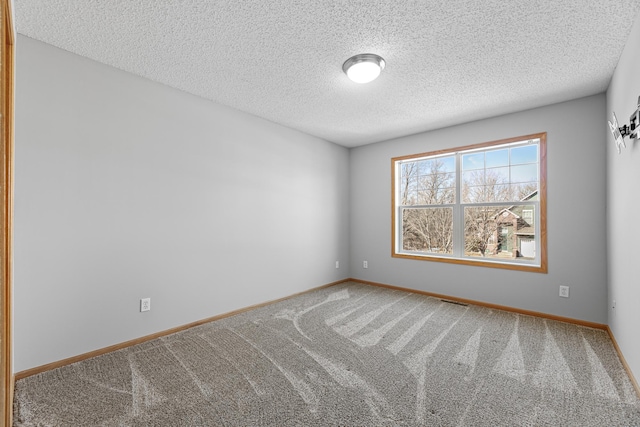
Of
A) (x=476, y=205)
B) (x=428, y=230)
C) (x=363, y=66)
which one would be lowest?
(x=428, y=230)

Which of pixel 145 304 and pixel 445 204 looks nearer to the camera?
pixel 145 304

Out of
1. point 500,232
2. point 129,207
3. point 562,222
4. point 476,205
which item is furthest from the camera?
point 476,205

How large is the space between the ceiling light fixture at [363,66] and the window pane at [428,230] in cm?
248

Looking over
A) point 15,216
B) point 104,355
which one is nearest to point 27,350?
point 104,355

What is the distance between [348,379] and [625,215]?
2.39 metres

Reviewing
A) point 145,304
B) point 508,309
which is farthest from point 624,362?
point 145,304

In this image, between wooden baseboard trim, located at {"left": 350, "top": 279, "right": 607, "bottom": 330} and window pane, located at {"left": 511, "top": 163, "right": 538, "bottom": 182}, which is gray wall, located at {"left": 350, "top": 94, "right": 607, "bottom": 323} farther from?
window pane, located at {"left": 511, "top": 163, "right": 538, "bottom": 182}

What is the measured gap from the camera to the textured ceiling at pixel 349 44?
5.77 feet

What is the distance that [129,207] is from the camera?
2.49 metres

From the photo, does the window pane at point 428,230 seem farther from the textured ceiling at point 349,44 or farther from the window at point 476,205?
the textured ceiling at point 349,44

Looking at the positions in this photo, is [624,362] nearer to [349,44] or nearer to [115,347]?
[349,44]

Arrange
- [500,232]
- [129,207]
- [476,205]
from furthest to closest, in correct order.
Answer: [476,205]
[500,232]
[129,207]

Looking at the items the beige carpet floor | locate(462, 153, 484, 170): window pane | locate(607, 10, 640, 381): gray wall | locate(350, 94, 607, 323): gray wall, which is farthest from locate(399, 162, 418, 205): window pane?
locate(607, 10, 640, 381): gray wall

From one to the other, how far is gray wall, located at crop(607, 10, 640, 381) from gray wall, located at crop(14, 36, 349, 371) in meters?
3.26
